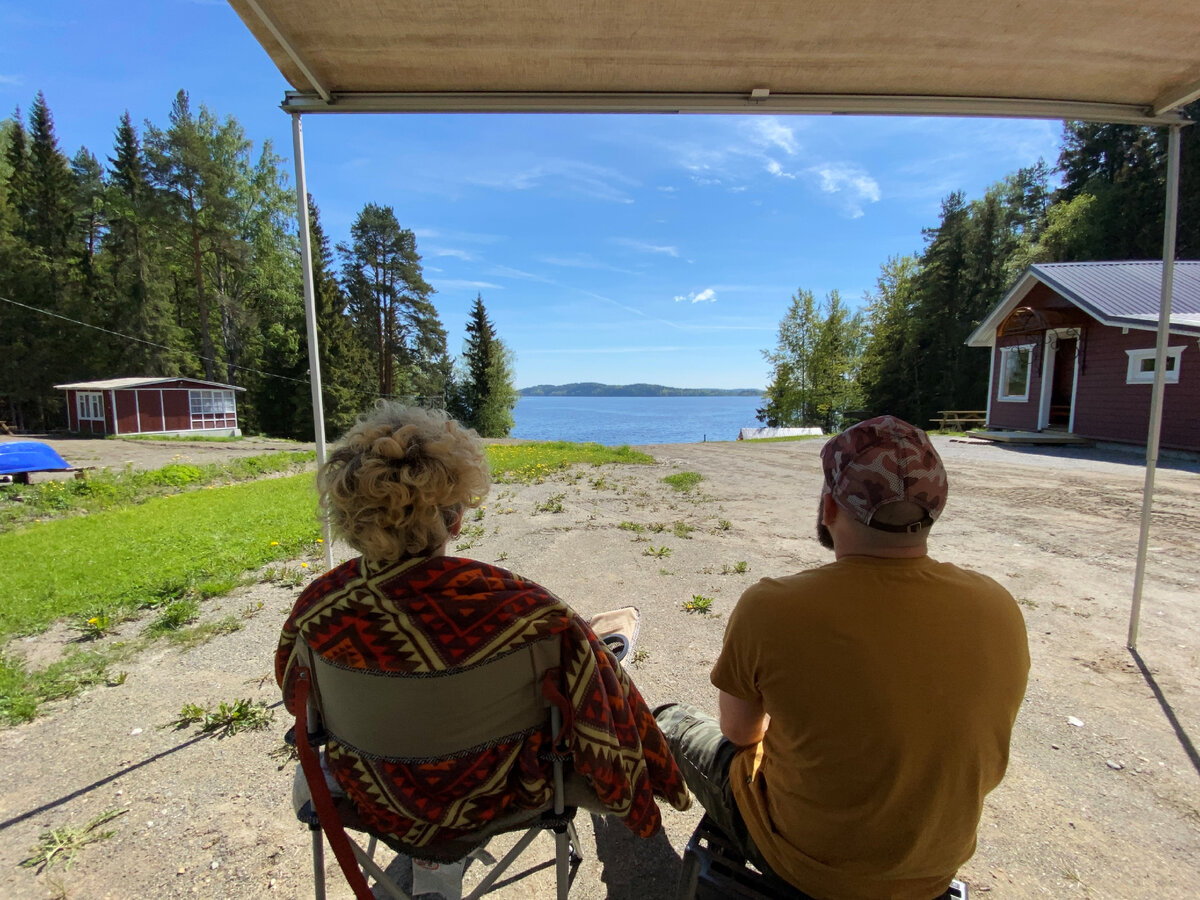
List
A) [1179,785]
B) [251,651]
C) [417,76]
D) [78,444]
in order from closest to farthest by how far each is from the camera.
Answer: [1179,785], [417,76], [251,651], [78,444]

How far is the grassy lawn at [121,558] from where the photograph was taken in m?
3.26

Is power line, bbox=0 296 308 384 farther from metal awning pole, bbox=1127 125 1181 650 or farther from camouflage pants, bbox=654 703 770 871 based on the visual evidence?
metal awning pole, bbox=1127 125 1181 650

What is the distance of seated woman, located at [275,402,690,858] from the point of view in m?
1.13

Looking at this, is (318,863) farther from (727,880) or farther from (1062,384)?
(1062,384)

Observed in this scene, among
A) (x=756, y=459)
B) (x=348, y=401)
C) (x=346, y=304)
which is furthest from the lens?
(x=346, y=304)

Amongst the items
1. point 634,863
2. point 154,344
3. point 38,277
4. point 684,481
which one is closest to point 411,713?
point 634,863

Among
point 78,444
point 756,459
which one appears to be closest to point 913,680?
point 756,459

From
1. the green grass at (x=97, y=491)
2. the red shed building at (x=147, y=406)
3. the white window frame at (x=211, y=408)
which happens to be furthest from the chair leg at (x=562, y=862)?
the white window frame at (x=211, y=408)

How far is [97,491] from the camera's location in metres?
10.1

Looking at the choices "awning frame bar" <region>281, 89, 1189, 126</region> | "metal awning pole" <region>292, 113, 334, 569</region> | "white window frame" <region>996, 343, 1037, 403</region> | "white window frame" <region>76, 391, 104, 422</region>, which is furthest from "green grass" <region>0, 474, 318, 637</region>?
"white window frame" <region>76, 391, 104, 422</region>

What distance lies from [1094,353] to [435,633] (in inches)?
732

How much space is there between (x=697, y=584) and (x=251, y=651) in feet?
10.6

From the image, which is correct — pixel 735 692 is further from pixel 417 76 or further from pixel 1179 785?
pixel 417 76

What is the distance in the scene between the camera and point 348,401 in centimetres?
3566
